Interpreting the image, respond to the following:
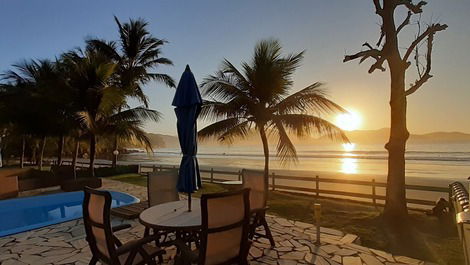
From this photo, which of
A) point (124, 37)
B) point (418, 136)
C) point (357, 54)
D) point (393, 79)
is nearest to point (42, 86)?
point (124, 37)

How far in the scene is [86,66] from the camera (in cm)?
1080

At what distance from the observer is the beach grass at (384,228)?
4.45 m

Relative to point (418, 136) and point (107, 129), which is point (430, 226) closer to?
point (107, 129)

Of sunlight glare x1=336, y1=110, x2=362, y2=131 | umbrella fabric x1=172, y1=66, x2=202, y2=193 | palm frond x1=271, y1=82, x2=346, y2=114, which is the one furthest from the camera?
palm frond x1=271, y1=82, x2=346, y2=114

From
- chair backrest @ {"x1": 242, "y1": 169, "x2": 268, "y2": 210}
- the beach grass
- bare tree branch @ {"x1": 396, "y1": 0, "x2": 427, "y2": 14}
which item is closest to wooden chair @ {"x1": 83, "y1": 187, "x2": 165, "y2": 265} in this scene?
chair backrest @ {"x1": 242, "y1": 169, "x2": 268, "y2": 210}

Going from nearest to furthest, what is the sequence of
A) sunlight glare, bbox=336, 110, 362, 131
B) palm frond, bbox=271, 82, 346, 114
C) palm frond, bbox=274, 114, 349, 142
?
sunlight glare, bbox=336, 110, 362, 131 < palm frond, bbox=271, 82, 346, 114 < palm frond, bbox=274, 114, 349, 142

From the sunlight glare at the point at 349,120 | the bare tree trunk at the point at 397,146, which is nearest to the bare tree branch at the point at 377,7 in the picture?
the bare tree trunk at the point at 397,146

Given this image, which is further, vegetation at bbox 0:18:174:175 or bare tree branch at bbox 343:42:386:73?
vegetation at bbox 0:18:174:175

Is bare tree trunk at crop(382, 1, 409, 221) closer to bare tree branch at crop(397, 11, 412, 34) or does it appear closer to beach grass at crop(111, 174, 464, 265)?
bare tree branch at crop(397, 11, 412, 34)

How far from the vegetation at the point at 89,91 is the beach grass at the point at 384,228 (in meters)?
7.42

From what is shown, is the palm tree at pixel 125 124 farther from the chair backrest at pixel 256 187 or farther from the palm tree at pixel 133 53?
the chair backrest at pixel 256 187

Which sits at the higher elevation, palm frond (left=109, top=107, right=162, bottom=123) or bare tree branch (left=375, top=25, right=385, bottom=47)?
bare tree branch (left=375, top=25, right=385, bottom=47)

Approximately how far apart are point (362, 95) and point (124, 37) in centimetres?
1246

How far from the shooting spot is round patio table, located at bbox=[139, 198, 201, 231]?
300cm
